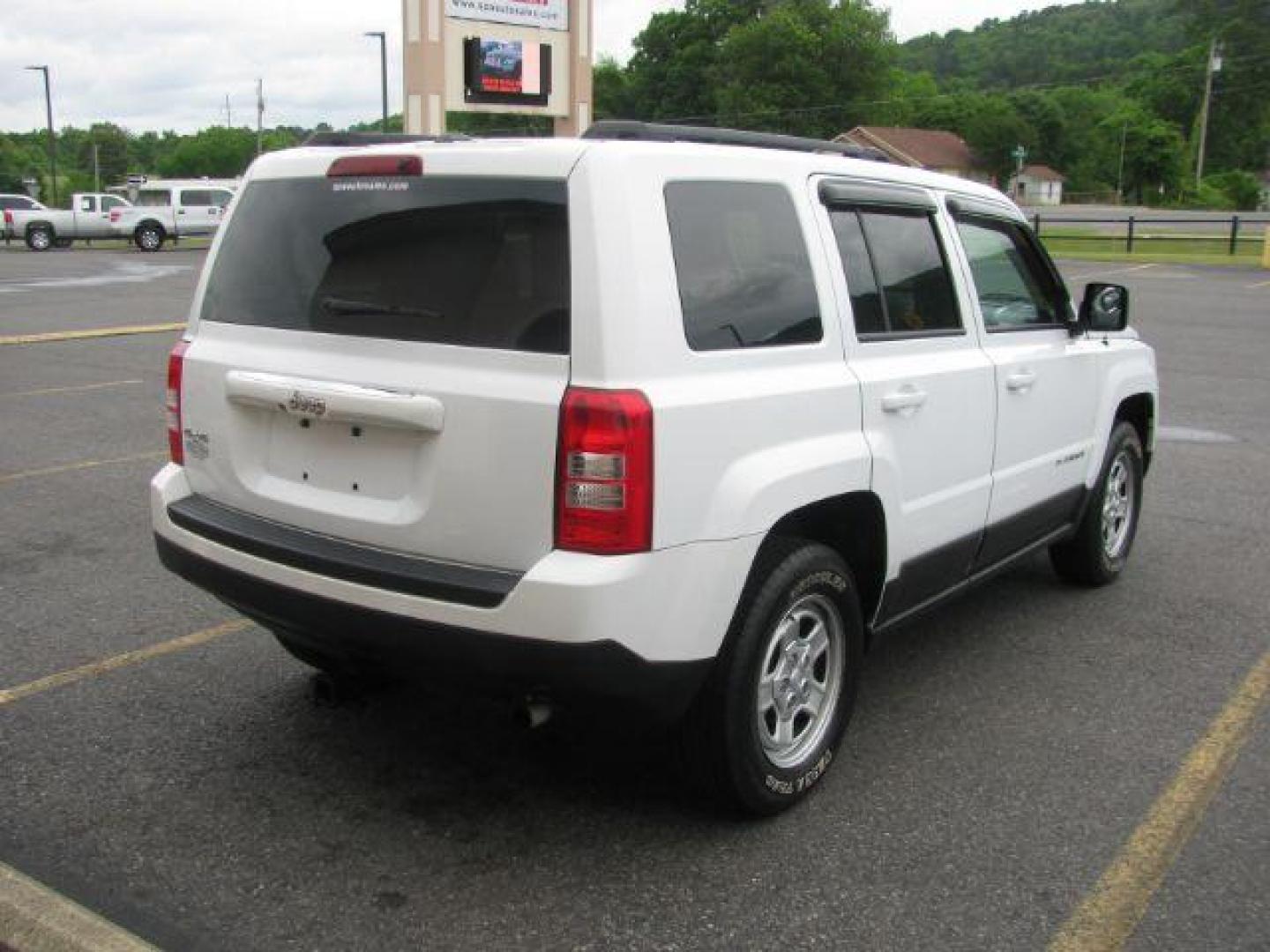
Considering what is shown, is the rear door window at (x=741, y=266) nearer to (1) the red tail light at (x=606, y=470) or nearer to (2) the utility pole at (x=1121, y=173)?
(1) the red tail light at (x=606, y=470)

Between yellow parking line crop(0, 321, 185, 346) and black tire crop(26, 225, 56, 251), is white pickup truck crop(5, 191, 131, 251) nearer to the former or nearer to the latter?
black tire crop(26, 225, 56, 251)

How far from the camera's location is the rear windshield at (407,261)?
3039 millimetres

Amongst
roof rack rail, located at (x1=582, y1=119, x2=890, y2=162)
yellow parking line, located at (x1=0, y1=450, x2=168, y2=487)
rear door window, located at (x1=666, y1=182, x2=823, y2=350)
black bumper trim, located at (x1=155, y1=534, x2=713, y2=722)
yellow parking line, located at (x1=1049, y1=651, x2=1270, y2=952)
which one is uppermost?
roof rack rail, located at (x1=582, y1=119, x2=890, y2=162)

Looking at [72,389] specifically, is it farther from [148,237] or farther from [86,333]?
[148,237]

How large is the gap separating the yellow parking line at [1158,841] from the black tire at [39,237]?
40.0 m

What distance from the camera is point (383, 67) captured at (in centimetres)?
4334

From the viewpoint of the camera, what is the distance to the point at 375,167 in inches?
131

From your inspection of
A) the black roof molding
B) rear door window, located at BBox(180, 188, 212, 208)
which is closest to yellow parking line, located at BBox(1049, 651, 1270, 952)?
the black roof molding

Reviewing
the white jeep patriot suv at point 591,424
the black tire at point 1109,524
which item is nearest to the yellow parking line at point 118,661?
the white jeep patriot suv at point 591,424

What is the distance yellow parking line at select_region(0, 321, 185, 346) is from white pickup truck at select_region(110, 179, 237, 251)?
73.5 ft

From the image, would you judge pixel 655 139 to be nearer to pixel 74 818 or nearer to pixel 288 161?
pixel 288 161

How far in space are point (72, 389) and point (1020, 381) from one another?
9.21 m

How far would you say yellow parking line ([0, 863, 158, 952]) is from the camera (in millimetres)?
2820

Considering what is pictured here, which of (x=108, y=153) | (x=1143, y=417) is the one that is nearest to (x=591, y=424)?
(x=1143, y=417)
